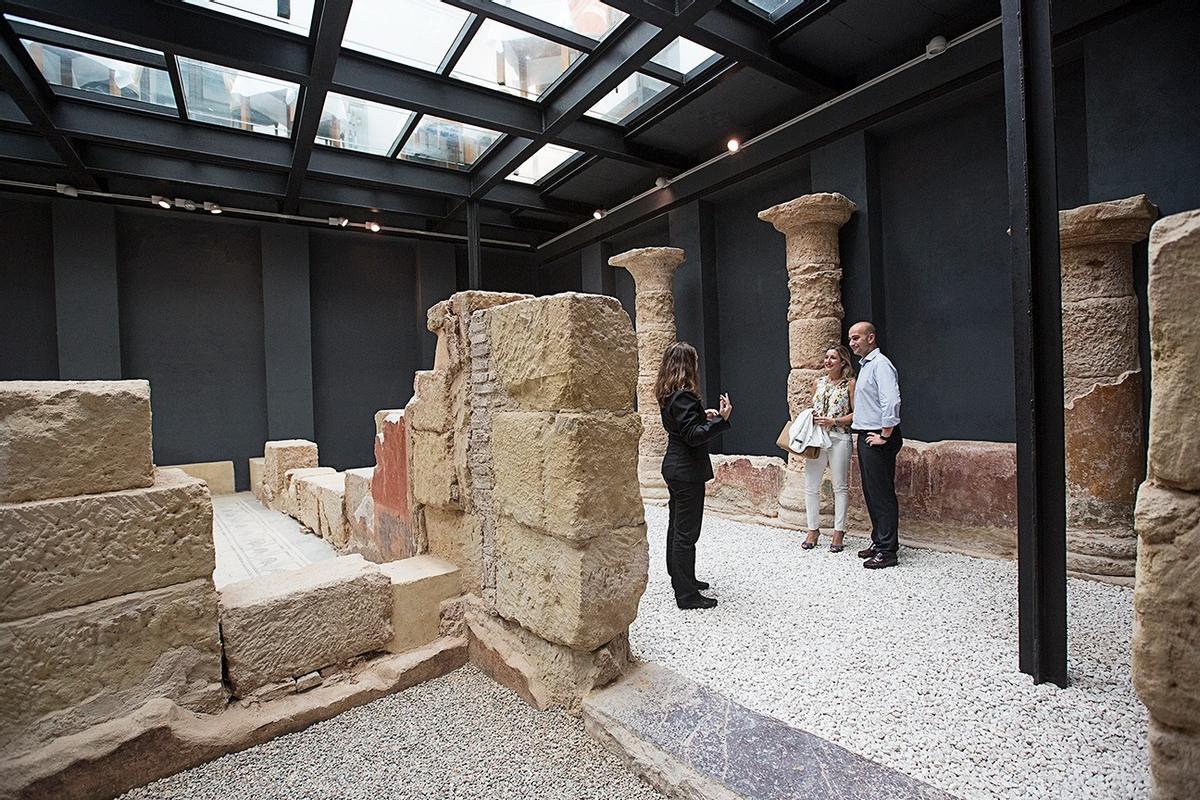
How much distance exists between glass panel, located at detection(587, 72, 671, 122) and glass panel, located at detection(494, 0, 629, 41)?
936mm

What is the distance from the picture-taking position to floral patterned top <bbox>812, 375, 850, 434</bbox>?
188 inches

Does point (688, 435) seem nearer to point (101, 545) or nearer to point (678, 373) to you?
point (678, 373)

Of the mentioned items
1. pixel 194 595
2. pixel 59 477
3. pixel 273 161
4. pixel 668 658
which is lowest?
pixel 668 658

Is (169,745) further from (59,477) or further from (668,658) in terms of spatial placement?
(668,658)

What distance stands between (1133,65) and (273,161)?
922 cm

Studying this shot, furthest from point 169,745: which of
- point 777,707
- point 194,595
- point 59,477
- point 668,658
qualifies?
point 777,707

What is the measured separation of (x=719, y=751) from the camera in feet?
6.61

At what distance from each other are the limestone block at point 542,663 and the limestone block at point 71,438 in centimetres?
168

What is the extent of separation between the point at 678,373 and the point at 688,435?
401mm

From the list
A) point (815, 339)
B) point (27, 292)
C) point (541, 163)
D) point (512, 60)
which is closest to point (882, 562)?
point (815, 339)

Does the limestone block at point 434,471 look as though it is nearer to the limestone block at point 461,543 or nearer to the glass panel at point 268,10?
the limestone block at point 461,543

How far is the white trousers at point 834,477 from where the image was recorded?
15.6ft

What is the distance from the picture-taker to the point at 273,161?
773 centimetres

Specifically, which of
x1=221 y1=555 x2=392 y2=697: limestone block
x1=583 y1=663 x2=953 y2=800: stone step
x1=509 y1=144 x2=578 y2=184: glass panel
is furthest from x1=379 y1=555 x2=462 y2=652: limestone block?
x1=509 y1=144 x2=578 y2=184: glass panel
